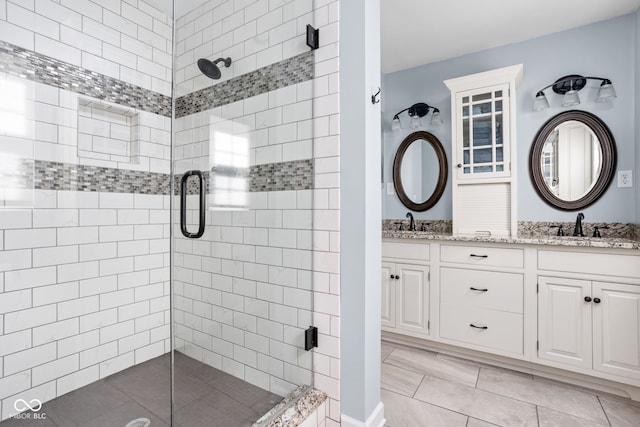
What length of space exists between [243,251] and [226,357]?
1.50ft

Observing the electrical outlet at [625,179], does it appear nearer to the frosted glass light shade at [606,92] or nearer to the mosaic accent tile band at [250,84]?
the frosted glass light shade at [606,92]

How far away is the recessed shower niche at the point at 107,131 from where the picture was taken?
5.56 feet

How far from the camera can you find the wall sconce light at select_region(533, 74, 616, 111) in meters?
2.43

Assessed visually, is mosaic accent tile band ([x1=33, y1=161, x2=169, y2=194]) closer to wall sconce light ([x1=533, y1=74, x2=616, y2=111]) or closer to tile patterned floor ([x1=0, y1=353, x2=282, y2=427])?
tile patterned floor ([x1=0, y1=353, x2=282, y2=427])

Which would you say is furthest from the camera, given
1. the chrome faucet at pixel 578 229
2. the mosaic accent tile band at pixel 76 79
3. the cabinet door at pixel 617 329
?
the chrome faucet at pixel 578 229

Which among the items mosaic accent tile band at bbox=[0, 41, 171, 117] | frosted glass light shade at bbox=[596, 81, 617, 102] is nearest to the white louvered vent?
frosted glass light shade at bbox=[596, 81, 617, 102]

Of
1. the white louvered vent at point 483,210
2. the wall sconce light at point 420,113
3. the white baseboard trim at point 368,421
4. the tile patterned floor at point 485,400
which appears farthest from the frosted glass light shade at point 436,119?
the white baseboard trim at point 368,421

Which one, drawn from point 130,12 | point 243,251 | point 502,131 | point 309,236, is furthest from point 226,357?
point 502,131

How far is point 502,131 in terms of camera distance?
262 centimetres

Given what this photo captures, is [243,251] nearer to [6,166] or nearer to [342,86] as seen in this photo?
[342,86]

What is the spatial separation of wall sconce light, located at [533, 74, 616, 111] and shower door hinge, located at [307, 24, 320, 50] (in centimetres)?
205

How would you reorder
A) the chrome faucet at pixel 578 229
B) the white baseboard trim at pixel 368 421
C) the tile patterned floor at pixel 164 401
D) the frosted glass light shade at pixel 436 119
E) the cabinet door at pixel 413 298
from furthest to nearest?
the frosted glass light shade at pixel 436 119 < the cabinet door at pixel 413 298 < the chrome faucet at pixel 578 229 < the white baseboard trim at pixel 368 421 < the tile patterned floor at pixel 164 401

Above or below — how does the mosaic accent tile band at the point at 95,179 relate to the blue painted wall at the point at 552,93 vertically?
below

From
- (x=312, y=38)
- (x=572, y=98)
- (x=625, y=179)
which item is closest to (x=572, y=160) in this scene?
(x=625, y=179)
